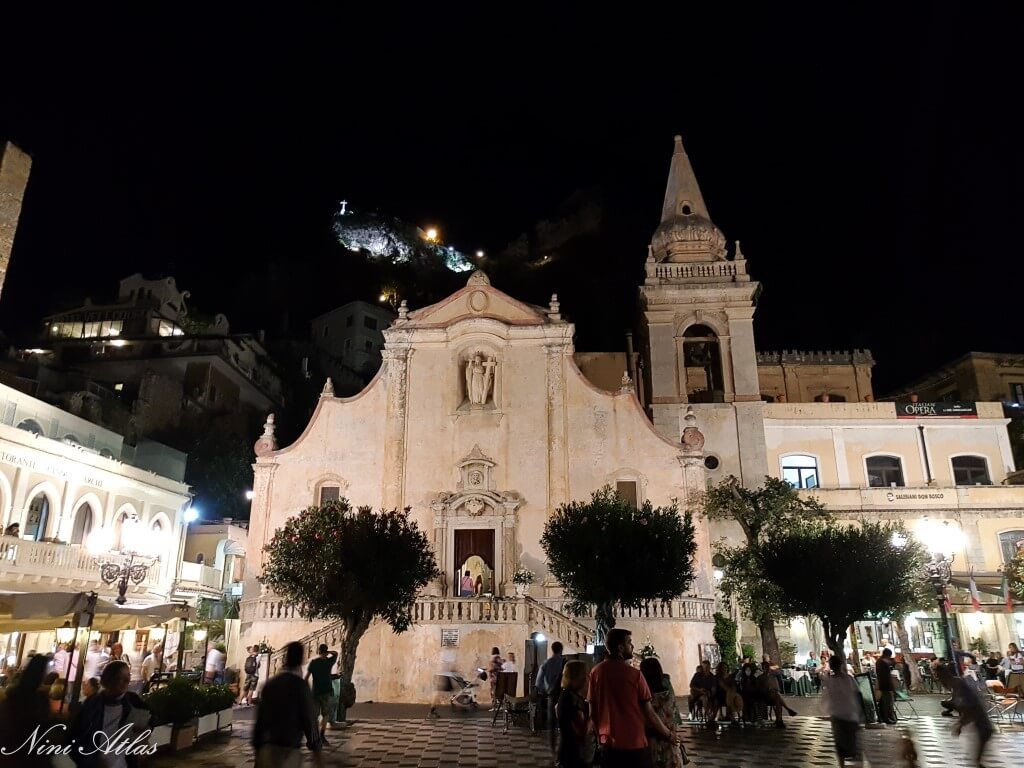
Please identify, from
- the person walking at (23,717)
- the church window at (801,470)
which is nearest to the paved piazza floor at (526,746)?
the person walking at (23,717)

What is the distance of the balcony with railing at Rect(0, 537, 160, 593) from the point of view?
64.2 feet

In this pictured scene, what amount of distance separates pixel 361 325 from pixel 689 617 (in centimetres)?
5336

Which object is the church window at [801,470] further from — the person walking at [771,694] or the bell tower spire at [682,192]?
the person walking at [771,694]

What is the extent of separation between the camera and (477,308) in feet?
93.7

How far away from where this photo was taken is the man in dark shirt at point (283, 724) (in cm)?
627

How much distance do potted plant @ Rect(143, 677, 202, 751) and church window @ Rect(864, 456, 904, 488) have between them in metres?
28.1

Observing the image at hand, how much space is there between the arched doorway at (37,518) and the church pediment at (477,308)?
520 inches

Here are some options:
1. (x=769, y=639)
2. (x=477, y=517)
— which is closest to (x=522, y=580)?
(x=477, y=517)

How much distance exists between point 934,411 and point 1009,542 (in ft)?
19.8

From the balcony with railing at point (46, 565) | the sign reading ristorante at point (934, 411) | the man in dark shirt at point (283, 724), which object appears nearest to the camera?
the man in dark shirt at point (283, 724)

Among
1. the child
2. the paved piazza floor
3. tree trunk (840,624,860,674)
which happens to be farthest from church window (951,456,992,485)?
the child

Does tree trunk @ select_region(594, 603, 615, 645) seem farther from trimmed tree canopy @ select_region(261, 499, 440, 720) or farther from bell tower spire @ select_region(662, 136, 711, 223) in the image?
bell tower spire @ select_region(662, 136, 711, 223)

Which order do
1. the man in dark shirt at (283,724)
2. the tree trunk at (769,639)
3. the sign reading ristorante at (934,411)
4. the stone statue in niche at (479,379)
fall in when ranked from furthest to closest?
the sign reading ristorante at (934,411)
the stone statue in niche at (479,379)
the tree trunk at (769,639)
the man in dark shirt at (283,724)

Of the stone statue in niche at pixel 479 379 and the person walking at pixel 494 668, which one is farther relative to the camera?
the stone statue in niche at pixel 479 379
